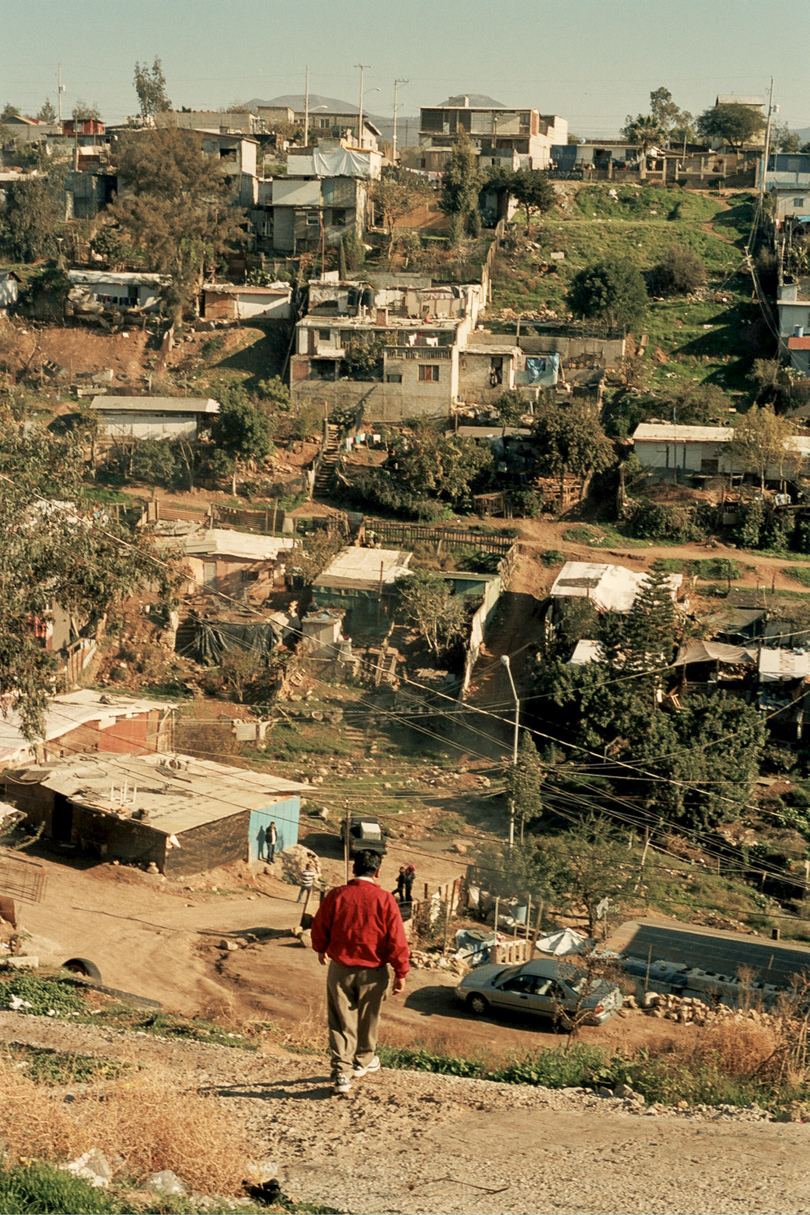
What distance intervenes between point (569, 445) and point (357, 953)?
27.2 metres

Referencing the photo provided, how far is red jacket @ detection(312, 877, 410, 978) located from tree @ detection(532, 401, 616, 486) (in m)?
27.0

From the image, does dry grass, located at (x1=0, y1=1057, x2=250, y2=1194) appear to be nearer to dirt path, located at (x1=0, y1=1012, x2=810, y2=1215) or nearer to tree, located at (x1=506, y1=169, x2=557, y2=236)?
dirt path, located at (x1=0, y1=1012, x2=810, y2=1215)

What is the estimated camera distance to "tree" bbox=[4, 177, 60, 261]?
46.4 meters

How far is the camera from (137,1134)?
18.9ft

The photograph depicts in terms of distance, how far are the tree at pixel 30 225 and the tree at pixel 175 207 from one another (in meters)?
2.46

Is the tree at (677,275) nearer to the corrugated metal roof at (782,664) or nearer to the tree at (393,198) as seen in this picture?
the tree at (393,198)

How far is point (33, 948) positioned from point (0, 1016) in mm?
4454

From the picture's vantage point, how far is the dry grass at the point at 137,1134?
5590mm

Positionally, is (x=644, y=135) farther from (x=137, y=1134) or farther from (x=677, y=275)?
(x=137, y=1134)

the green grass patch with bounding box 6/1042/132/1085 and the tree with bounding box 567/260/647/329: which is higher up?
the tree with bounding box 567/260/647/329

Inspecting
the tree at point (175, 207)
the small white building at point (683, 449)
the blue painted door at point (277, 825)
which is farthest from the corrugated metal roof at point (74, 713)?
the tree at point (175, 207)

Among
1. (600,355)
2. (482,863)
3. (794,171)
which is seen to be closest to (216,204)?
(600,355)

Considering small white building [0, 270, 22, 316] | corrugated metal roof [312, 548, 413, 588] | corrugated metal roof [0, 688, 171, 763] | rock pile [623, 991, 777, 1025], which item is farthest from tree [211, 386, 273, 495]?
rock pile [623, 991, 777, 1025]

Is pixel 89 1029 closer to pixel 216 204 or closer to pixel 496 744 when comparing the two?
pixel 496 744
